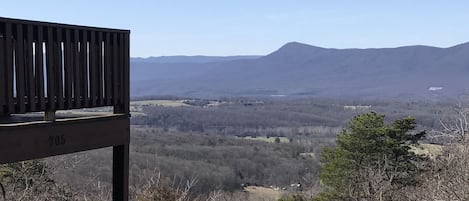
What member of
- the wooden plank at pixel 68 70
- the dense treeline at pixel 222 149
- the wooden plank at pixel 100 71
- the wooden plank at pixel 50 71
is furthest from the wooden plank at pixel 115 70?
the dense treeline at pixel 222 149

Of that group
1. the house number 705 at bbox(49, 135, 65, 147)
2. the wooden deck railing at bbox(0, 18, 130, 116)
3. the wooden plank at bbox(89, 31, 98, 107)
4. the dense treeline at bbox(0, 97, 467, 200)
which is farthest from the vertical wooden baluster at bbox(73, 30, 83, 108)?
the dense treeline at bbox(0, 97, 467, 200)

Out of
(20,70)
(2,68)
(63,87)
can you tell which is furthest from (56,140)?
(2,68)

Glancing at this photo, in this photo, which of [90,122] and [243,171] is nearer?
[90,122]

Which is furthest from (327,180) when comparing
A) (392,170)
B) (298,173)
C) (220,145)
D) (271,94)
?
(271,94)

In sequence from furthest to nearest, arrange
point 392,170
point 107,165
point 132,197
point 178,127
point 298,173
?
point 178,127 → point 298,173 → point 107,165 → point 392,170 → point 132,197

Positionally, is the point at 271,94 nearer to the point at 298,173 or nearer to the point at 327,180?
the point at 298,173

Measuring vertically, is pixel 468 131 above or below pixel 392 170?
above

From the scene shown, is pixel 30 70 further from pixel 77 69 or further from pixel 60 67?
pixel 77 69
